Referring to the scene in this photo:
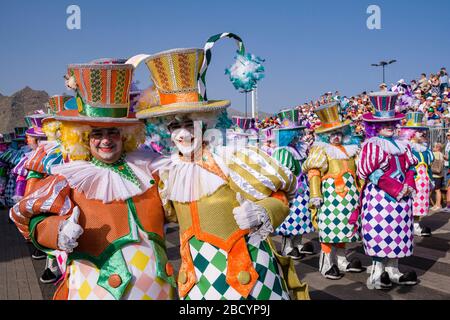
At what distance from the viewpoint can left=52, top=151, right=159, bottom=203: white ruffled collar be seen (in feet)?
9.52

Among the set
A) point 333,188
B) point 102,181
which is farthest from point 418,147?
point 102,181

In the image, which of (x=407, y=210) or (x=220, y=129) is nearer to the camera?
(x=220, y=129)

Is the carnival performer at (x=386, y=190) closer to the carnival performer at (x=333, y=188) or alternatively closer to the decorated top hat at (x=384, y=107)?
the decorated top hat at (x=384, y=107)

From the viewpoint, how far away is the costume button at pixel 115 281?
2.75m

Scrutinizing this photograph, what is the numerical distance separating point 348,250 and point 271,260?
5.69 meters

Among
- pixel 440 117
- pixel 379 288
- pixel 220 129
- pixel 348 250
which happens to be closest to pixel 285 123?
pixel 348 250

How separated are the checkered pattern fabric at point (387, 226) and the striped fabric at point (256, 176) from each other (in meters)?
3.02

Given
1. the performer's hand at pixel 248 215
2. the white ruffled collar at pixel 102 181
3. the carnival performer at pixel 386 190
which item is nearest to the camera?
the performer's hand at pixel 248 215

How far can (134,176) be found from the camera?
3021mm

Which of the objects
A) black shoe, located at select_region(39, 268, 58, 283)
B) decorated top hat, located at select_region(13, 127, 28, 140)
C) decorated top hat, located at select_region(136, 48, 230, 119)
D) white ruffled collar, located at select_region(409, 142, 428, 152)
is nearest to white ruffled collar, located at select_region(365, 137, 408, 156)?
decorated top hat, located at select_region(136, 48, 230, 119)

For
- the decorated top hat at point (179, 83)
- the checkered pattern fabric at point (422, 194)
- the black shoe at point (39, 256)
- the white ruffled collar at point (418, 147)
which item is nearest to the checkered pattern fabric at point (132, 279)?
the decorated top hat at point (179, 83)

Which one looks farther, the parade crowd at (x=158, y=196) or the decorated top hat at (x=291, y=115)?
the decorated top hat at (x=291, y=115)

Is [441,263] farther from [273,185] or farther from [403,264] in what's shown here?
[273,185]

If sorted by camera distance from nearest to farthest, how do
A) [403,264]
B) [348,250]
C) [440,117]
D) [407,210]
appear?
[407,210] < [403,264] < [348,250] < [440,117]
